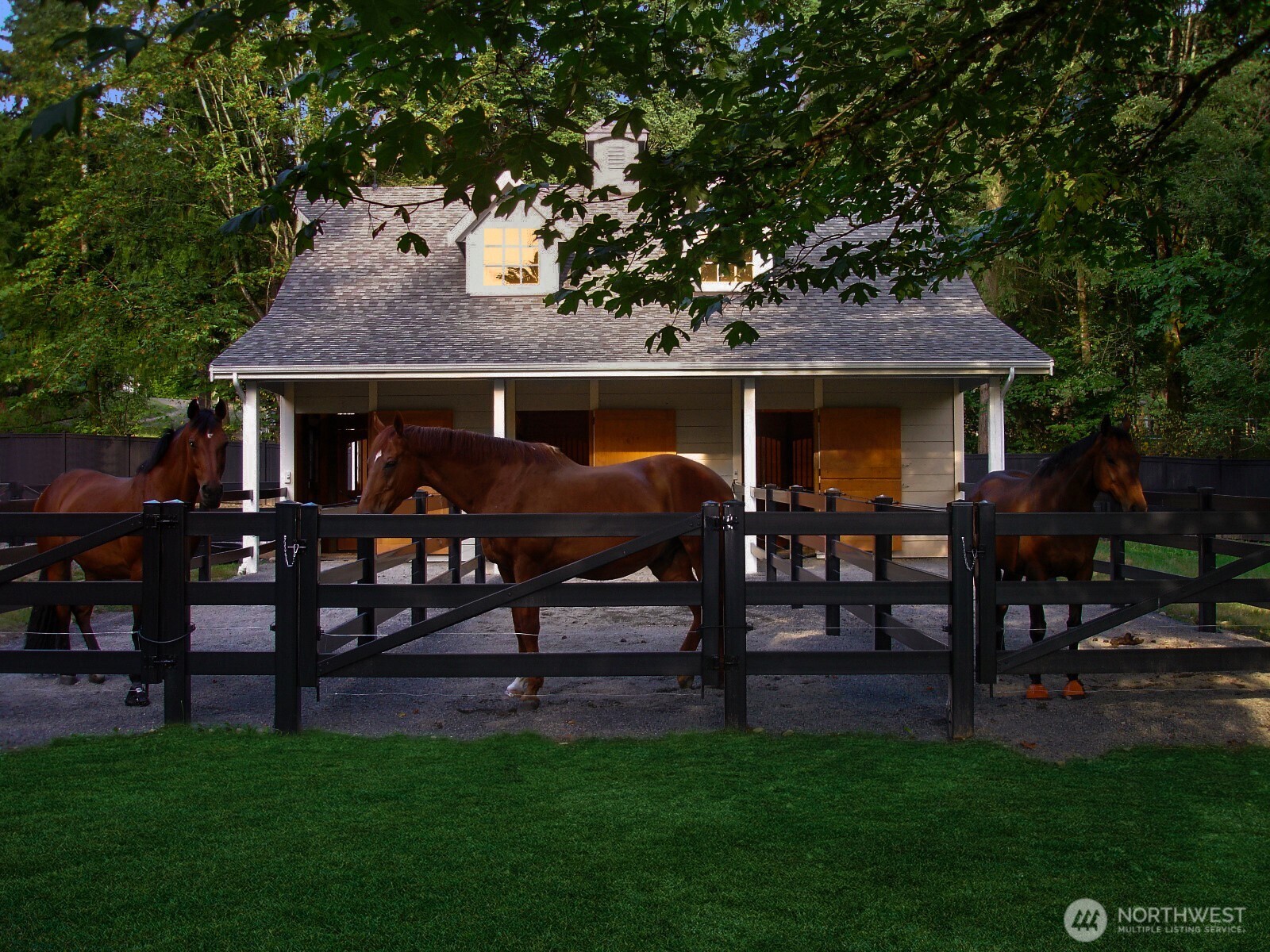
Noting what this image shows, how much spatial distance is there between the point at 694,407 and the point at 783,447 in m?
2.75

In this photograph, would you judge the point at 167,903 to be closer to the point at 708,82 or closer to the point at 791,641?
the point at 708,82

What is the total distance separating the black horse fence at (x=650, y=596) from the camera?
511 cm

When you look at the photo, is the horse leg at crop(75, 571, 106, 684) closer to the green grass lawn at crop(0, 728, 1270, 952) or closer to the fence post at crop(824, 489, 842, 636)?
the green grass lawn at crop(0, 728, 1270, 952)

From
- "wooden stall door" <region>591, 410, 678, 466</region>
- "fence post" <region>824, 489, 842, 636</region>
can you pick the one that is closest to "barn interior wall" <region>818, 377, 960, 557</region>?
"wooden stall door" <region>591, 410, 678, 466</region>

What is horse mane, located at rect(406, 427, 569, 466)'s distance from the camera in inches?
256

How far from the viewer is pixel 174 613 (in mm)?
5215

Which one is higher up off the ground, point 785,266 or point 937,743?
point 785,266

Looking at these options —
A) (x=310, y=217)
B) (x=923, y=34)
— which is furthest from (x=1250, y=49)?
(x=310, y=217)

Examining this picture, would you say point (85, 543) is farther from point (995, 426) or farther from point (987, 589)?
point (995, 426)

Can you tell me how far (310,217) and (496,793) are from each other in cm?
1764

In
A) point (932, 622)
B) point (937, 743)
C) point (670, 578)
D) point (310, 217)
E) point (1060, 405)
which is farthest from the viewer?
point (1060, 405)

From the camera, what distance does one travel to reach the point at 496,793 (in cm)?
402

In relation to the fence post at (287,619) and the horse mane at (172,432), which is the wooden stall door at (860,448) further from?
the fence post at (287,619)

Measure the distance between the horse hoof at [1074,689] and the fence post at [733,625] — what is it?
2.20 metres
